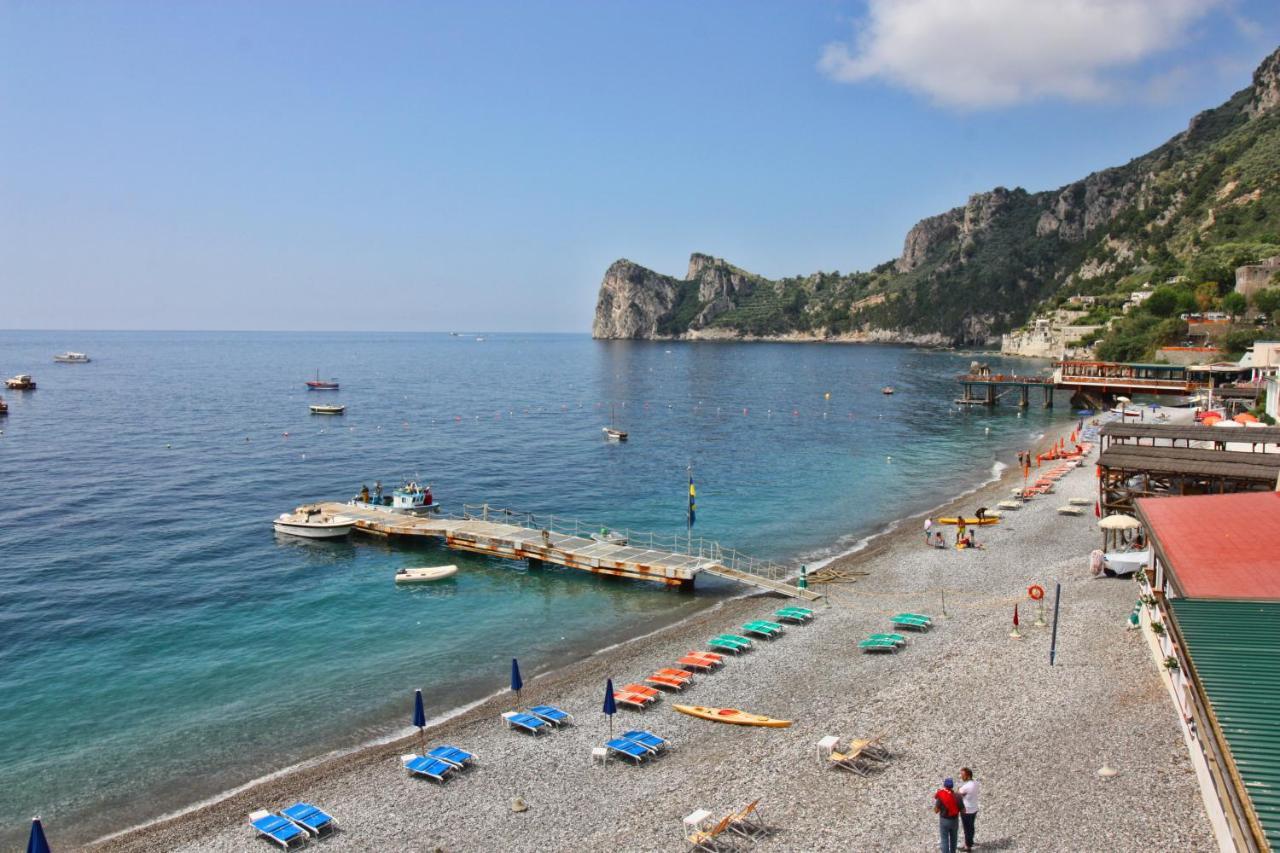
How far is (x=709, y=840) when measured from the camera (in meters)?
16.2

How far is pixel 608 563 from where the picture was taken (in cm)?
3728

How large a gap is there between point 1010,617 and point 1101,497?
16.1m

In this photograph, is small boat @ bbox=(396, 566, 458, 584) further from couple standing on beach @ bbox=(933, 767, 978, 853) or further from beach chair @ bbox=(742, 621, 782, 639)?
couple standing on beach @ bbox=(933, 767, 978, 853)

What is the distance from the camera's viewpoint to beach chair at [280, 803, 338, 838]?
59.0ft

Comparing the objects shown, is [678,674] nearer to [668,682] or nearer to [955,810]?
[668,682]

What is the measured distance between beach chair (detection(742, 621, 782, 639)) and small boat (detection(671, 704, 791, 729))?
19.9 feet

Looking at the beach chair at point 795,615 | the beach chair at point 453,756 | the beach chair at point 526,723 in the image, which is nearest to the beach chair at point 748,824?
the beach chair at point 526,723

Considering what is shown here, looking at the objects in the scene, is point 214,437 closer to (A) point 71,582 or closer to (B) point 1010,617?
(A) point 71,582

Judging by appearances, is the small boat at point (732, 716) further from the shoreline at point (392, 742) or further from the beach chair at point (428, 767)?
the beach chair at point (428, 767)

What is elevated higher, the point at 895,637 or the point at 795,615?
the point at 895,637

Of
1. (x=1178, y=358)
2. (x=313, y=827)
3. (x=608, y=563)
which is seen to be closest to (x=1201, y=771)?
(x=313, y=827)

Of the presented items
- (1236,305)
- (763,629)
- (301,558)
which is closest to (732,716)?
(763,629)

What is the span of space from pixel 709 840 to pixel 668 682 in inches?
335

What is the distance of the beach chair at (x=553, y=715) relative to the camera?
74.7ft
